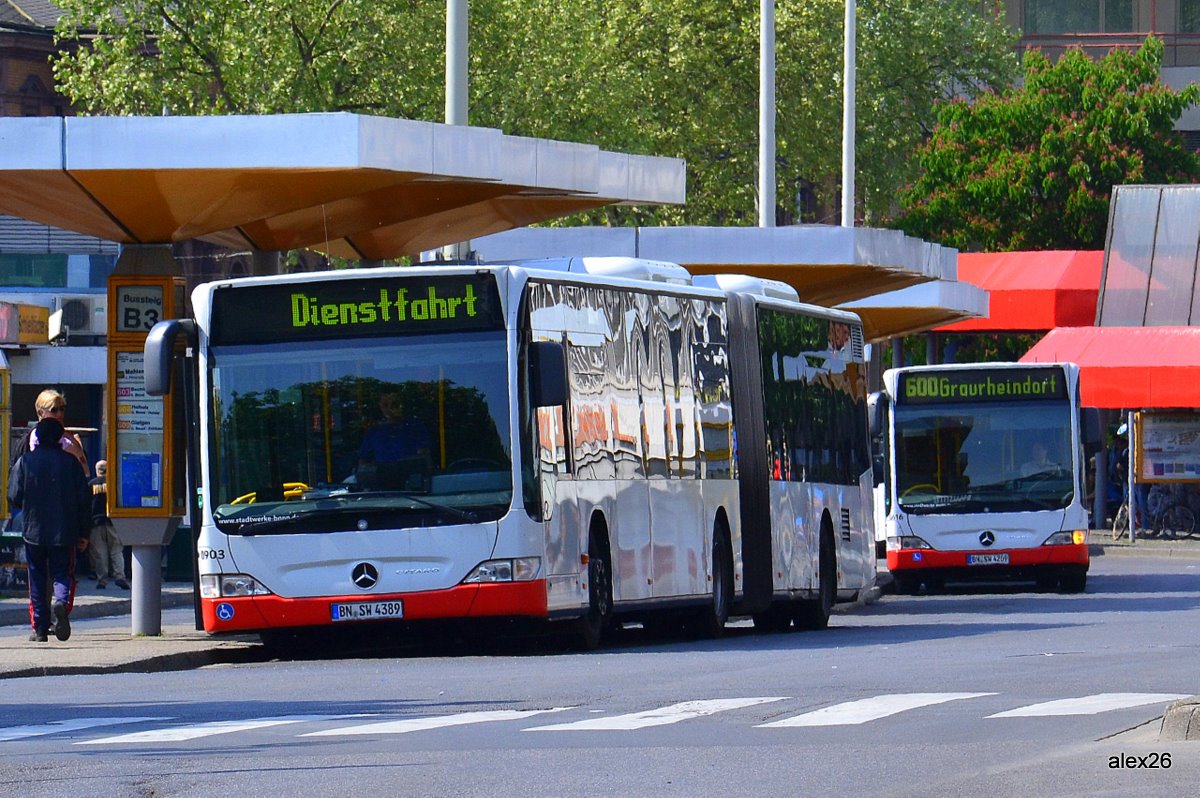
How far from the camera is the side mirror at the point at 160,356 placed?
17438mm

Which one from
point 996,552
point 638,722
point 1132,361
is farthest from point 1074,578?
point 638,722

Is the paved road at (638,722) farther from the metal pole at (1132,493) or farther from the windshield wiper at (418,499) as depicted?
the metal pole at (1132,493)

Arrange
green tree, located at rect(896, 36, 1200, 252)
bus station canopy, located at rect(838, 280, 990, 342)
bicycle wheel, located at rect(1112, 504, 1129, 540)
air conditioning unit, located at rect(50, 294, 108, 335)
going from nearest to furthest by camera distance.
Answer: bus station canopy, located at rect(838, 280, 990, 342), bicycle wheel, located at rect(1112, 504, 1129, 540), air conditioning unit, located at rect(50, 294, 108, 335), green tree, located at rect(896, 36, 1200, 252)

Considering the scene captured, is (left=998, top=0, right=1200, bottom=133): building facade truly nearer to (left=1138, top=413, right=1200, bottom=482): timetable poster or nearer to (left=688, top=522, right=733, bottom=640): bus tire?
(left=1138, top=413, right=1200, bottom=482): timetable poster

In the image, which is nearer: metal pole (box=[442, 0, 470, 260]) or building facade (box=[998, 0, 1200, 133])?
metal pole (box=[442, 0, 470, 260])

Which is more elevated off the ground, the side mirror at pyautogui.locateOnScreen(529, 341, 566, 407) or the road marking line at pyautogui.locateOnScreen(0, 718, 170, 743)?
the side mirror at pyautogui.locateOnScreen(529, 341, 566, 407)

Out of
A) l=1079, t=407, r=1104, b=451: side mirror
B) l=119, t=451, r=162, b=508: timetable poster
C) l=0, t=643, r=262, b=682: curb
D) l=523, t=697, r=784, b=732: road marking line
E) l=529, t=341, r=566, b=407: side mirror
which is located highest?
l=529, t=341, r=566, b=407: side mirror

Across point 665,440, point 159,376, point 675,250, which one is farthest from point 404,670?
point 675,250

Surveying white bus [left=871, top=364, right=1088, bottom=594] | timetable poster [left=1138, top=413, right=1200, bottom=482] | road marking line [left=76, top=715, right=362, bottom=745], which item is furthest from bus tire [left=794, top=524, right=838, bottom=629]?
timetable poster [left=1138, top=413, right=1200, bottom=482]

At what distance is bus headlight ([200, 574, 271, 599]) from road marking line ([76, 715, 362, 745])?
4.83 m

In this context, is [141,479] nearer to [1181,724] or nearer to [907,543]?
[1181,724]

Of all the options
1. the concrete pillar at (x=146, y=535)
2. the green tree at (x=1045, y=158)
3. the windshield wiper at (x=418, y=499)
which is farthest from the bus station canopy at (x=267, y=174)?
the green tree at (x=1045, y=158)

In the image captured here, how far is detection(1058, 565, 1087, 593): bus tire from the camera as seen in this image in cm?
3119

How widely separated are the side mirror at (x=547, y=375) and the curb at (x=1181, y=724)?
6.92 meters
